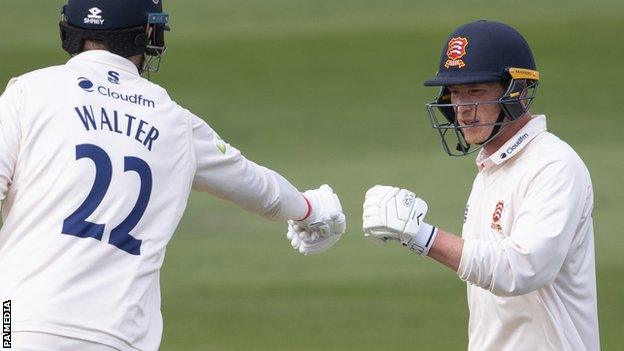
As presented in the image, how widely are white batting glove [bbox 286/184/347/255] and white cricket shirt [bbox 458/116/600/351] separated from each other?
52cm

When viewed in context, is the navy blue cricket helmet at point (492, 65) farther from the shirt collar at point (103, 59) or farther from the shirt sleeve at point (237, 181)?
the shirt collar at point (103, 59)

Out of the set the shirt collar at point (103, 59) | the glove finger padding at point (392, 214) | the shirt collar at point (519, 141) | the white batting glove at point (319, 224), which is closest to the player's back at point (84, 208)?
the shirt collar at point (103, 59)

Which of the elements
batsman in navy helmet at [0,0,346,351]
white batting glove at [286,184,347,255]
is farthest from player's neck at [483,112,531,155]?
batsman in navy helmet at [0,0,346,351]

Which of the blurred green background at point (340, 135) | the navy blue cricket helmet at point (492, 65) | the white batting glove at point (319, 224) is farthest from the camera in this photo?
the blurred green background at point (340, 135)

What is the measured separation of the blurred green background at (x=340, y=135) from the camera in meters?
6.48

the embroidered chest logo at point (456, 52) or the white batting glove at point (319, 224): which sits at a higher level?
the embroidered chest logo at point (456, 52)

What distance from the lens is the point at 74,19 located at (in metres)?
3.77

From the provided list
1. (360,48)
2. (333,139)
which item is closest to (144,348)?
(333,139)

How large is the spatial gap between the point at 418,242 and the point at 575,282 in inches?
20.2

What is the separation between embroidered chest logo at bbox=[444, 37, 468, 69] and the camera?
4.06 m

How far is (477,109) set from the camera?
4.05m

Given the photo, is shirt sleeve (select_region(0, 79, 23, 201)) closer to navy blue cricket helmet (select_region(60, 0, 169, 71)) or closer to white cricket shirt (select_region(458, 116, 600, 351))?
navy blue cricket helmet (select_region(60, 0, 169, 71))

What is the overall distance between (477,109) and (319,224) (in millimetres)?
712

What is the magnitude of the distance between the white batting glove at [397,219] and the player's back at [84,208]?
593mm
